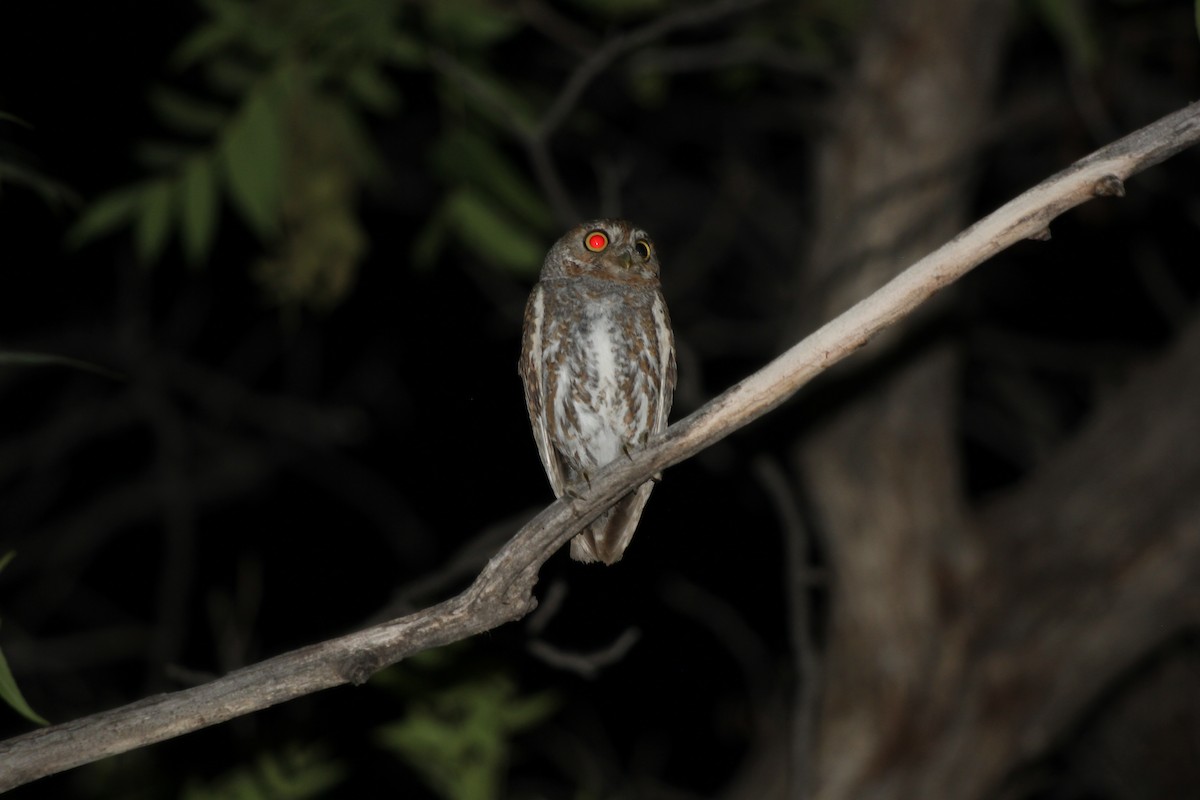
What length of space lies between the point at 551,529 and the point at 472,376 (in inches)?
281

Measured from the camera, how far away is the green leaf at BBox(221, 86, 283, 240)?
3734mm

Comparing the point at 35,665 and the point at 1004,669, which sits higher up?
the point at 35,665

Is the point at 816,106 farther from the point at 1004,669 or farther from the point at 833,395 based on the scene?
the point at 1004,669

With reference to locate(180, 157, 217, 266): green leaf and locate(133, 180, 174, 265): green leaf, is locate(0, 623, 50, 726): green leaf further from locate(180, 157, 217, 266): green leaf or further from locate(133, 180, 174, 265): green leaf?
locate(133, 180, 174, 265): green leaf

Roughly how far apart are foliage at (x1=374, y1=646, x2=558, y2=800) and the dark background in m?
0.04

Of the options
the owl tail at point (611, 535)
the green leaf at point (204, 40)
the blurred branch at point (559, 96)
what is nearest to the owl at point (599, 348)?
the owl tail at point (611, 535)

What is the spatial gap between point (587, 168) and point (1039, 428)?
12.1 ft

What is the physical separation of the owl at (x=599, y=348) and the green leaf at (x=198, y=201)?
1094 mm

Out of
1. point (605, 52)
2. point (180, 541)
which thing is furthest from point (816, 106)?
point (180, 541)

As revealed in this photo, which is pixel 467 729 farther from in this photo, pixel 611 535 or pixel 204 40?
pixel 204 40

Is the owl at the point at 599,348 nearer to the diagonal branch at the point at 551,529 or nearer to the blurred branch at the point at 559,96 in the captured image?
the blurred branch at the point at 559,96

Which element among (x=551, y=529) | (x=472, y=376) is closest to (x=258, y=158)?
(x=551, y=529)

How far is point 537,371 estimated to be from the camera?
13.9ft

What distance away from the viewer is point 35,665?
6574 millimetres
